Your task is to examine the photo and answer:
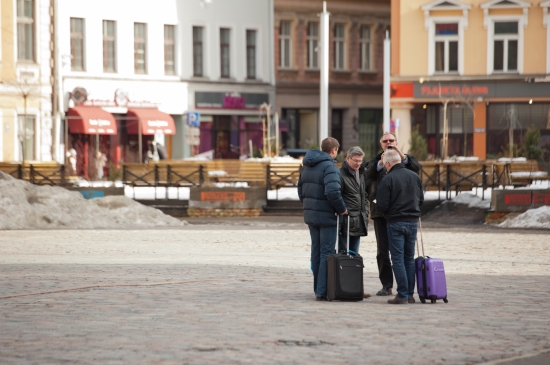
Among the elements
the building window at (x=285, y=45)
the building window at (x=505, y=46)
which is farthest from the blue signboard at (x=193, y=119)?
the building window at (x=505, y=46)

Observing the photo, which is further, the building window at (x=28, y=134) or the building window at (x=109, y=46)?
the building window at (x=109, y=46)

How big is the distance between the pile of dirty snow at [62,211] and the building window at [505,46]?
28.4 metres

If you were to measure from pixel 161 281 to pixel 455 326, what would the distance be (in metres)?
4.87

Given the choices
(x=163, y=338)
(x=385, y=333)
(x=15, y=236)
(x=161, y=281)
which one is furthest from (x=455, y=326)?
(x=15, y=236)

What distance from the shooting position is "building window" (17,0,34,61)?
5303 centimetres

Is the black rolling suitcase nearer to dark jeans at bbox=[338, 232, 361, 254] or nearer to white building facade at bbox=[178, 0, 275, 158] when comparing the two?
dark jeans at bbox=[338, 232, 361, 254]

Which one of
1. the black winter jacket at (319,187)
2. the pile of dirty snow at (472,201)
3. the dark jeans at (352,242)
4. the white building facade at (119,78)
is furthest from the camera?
the white building facade at (119,78)

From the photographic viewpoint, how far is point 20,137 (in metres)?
52.0

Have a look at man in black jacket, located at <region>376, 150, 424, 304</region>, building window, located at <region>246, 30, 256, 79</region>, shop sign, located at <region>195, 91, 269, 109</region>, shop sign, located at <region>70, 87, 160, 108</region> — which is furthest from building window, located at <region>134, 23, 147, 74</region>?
man in black jacket, located at <region>376, 150, 424, 304</region>

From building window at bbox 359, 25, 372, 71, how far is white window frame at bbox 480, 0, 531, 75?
10.6 m

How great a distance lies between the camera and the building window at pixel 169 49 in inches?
2313

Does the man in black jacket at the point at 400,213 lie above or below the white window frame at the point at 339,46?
below

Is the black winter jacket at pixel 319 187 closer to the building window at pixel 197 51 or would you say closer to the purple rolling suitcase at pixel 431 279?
the purple rolling suitcase at pixel 431 279

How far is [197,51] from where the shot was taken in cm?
5997
